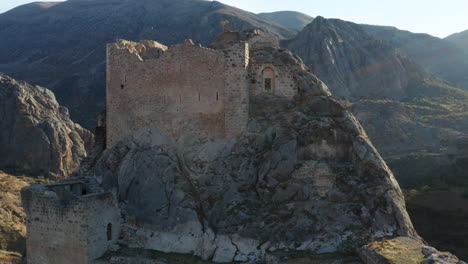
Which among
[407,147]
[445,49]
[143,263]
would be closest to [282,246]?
[143,263]

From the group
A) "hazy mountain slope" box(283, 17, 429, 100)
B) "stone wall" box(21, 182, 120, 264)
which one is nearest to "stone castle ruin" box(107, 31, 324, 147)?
"stone wall" box(21, 182, 120, 264)

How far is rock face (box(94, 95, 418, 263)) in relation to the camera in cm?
2147

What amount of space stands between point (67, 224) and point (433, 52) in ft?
398

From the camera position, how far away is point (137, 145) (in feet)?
89.9

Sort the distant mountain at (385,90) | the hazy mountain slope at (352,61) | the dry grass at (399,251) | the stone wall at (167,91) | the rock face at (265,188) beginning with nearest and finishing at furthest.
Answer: the dry grass at (399,251) → the rock face at (265,188) → the stone wall at (167,91) → the distant mountain at (385,90) → the hazy mountain slope at (352,61)

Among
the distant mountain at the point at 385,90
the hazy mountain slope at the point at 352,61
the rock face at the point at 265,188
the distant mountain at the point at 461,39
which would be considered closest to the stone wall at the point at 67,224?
the rock face at the point at 265,188

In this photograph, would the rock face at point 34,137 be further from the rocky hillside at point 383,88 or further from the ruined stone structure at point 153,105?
the rocky hillside at point 383,88

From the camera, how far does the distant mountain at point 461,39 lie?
128225mm

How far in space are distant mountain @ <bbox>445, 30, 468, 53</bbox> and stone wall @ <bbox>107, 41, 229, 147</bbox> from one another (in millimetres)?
118094

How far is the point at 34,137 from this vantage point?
65.9 metres

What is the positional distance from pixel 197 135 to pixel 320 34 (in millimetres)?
71986

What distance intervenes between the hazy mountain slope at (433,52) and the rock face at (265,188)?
303 ft

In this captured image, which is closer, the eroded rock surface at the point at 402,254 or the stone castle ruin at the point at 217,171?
the eroded rock surface at the point at 402,254

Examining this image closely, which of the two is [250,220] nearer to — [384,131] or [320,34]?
[384,131]
